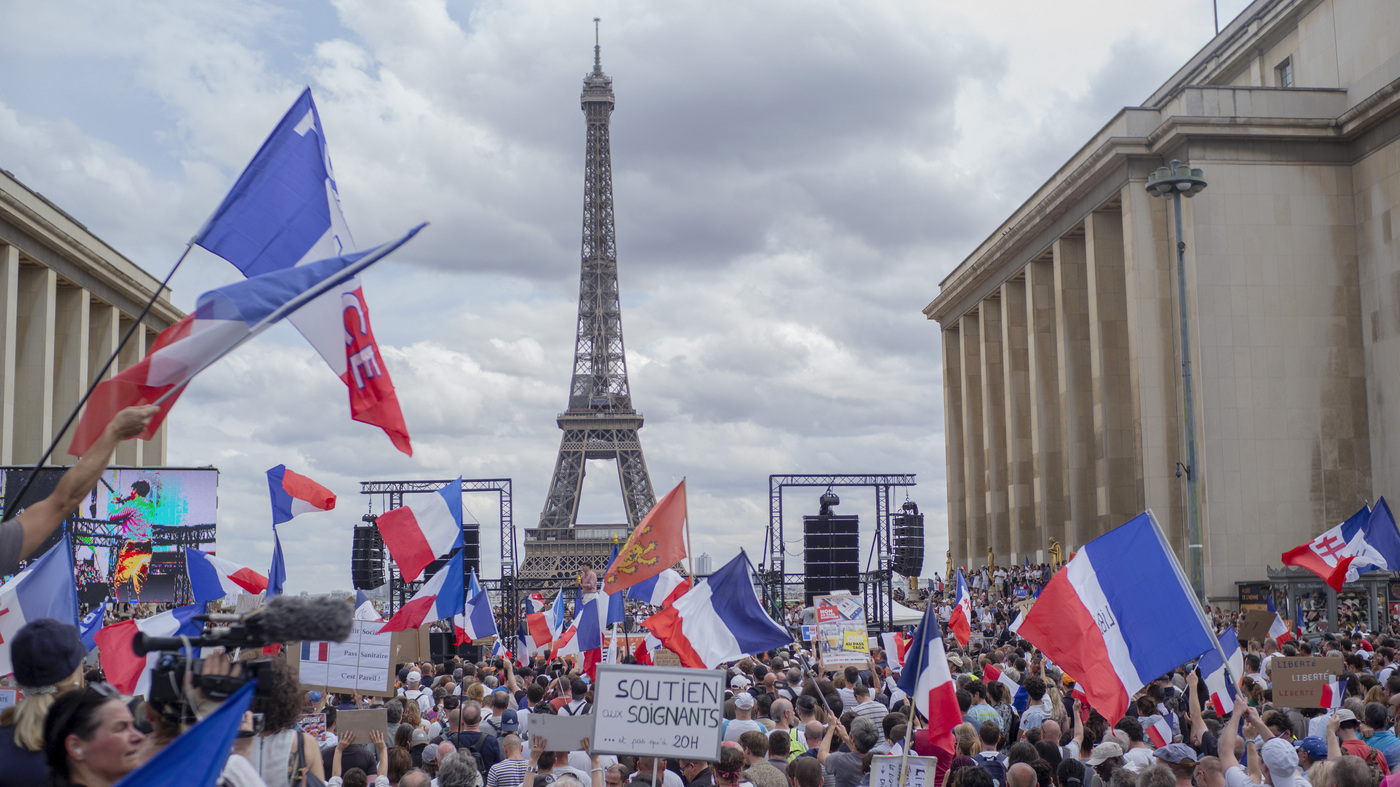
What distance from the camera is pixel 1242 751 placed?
966 centimetres

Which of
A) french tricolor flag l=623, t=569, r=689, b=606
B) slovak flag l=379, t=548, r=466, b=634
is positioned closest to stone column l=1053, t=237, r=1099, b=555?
french tricolor flag l=623, t=569, r=689, b=606

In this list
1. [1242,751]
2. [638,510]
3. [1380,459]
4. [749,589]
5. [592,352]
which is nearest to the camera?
[1242,751]

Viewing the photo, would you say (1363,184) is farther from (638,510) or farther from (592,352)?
(592,352)

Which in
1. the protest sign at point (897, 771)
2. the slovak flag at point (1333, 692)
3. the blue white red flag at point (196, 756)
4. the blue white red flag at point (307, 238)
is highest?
the blue white red flag at point (307, 238)

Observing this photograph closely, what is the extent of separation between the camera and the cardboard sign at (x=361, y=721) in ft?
27.4

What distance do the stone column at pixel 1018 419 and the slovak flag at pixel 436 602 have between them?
39210 mm

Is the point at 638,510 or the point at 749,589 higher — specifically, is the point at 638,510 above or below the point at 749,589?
above

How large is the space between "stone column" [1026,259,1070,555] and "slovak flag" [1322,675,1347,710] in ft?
115

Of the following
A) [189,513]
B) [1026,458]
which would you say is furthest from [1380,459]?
[189,513]

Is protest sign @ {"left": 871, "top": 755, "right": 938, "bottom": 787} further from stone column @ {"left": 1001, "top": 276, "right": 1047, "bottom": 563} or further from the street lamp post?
stone column @ {"left": 1001, "top": 276, "right": 1047, "bottom": 563}

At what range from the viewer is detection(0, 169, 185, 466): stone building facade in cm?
4106

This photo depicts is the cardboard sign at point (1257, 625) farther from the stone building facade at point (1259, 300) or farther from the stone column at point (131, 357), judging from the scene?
the stone column at point (131, 357)

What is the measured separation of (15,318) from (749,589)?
122 ft

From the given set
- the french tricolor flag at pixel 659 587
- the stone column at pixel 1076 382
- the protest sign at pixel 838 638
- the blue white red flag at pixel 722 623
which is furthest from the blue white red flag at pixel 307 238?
the stone column at pixel 1076 382
